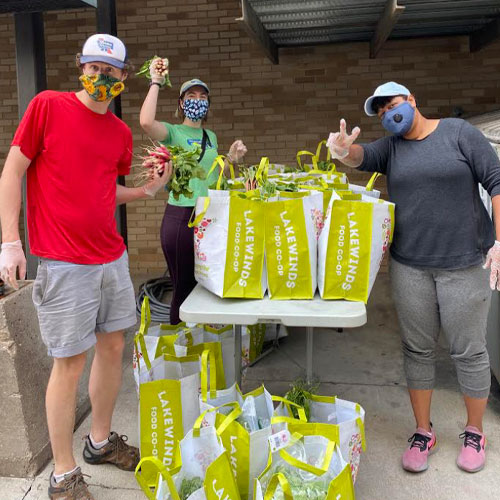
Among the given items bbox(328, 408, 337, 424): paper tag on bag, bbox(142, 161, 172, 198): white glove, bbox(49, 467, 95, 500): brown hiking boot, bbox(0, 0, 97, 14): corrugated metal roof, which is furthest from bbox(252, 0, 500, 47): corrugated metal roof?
bbox(49, 467, 95, 500): brown hiking boot

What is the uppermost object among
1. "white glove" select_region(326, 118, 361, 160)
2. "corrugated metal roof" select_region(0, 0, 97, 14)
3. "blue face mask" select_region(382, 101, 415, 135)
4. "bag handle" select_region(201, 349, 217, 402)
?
"corrugated metal roof" select_region(0, 0, 97, 14)

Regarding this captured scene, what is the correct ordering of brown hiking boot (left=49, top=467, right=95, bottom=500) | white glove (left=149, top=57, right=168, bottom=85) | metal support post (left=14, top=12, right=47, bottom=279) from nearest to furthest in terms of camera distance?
brown hiking boot (left=49, top=467, right=95, bottom=500) → white glove (left=149, top=57, right=168, bottom=85) → metal support post (left=14, top=12, right=47, bottom=279)

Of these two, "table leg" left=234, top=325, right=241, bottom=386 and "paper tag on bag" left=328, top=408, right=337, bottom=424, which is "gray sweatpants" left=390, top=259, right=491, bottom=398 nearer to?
"paper tag on bag" left=328, top=408, right=337, bottom=424

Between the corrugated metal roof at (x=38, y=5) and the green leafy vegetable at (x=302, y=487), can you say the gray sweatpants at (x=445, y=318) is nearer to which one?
the green leafy vegetable at (x=302, y=487)

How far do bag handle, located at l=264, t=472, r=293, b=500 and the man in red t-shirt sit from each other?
36.9 inches

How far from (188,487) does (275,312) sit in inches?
28.3

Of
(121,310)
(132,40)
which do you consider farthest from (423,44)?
(121,310)

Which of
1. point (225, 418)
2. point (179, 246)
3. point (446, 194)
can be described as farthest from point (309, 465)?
point (179, 246)

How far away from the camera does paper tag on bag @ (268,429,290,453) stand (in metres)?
2.01

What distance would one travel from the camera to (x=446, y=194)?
239cm

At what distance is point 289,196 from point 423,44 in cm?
427

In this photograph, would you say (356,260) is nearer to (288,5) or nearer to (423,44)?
(288,5)

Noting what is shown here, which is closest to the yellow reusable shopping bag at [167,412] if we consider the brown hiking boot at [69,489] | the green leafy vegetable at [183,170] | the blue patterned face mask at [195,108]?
the brown hiking boot at [69,489]

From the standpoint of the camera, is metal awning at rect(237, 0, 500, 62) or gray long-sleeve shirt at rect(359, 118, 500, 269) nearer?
gray long-sleeve shirt at rect(359, 118, 500, 269)
